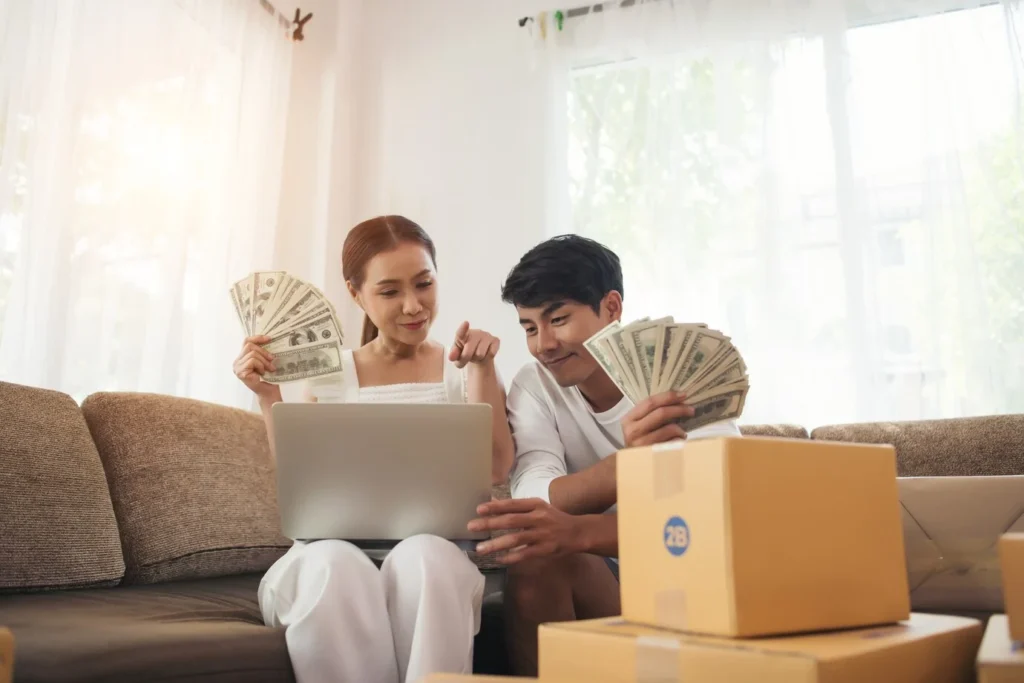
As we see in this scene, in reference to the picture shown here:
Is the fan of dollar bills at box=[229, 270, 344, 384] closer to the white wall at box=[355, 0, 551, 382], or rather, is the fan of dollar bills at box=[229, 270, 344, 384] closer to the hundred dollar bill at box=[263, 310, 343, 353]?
the hundred dollar bill at box=[263, 310, 343, 353]

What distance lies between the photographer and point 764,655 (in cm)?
73

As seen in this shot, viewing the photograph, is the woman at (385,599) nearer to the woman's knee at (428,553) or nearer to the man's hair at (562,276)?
the woman's knee at (428,553)

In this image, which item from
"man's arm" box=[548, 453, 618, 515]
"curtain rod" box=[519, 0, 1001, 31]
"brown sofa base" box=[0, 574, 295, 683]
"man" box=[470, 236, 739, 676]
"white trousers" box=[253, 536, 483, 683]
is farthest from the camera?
"curtain rod" box=[519, 0, 1001, 31]

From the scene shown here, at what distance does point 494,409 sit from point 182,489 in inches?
29.4

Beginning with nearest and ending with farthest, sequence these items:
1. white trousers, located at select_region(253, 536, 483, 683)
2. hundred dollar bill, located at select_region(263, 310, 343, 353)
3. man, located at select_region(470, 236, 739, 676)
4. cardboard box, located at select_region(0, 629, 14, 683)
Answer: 1. cardboard box, located at select_region(0, 629, 14, 683)
2. white trousers, located at select_region(253, 536, 483, 683)
3. man, located at select_region(470, 236, 739, 676)
4. hundred dollar bill, located at select_region(263, 310, 343, 353)

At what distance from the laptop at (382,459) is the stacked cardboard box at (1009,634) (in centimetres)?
76

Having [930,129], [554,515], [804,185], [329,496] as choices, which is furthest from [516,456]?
[930,129]

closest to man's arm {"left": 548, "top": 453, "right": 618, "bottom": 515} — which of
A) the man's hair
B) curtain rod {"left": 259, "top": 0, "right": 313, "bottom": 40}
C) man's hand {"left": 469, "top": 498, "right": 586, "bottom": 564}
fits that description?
man's hand {"left": 469, "top": 498, "right": 586, "bottom": 564}

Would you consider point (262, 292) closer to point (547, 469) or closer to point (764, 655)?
point (547, 469)

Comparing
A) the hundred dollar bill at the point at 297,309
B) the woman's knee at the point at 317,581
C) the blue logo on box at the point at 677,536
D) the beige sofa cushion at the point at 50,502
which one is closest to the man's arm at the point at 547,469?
the woman's knee at the point at 317,581

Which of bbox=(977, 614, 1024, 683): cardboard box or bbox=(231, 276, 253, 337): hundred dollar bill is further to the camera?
bbox=(231, 276, 253, 337): hundred dollar bill

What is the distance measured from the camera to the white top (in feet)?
6.17

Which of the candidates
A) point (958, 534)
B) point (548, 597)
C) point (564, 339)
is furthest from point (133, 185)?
point (958, 534)

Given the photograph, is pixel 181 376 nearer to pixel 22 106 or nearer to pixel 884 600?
pixel 22 106
